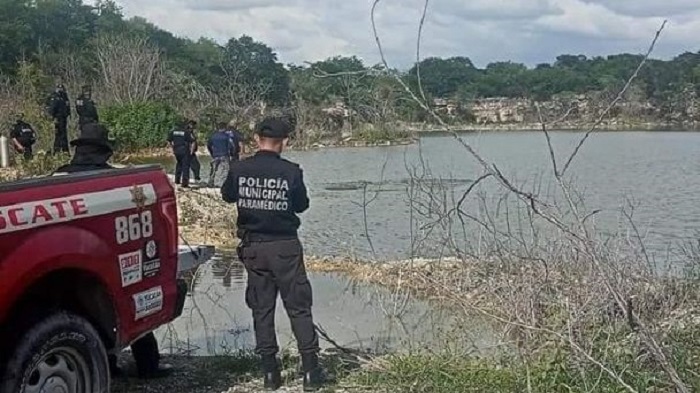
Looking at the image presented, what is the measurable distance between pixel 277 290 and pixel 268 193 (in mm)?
672

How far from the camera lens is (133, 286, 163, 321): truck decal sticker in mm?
5910

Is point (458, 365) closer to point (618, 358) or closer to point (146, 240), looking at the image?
point (618, 358)

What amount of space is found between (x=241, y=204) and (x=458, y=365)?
1.85 m

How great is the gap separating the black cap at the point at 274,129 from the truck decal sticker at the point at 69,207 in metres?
0.98

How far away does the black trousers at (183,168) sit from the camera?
79.6 feet

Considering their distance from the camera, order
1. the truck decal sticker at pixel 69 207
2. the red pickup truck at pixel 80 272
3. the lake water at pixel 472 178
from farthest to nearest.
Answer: the lake water at pixel 472 178
the red pickup truck at pixel 80 272
the truck decal sticker at pixel 69 207

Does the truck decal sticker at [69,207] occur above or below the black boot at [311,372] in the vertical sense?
above

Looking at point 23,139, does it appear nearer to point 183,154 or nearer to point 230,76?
point 183,154

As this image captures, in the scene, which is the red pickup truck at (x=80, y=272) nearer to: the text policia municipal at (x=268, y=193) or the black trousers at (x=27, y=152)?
the text policia municipal at (x=268, y=193)

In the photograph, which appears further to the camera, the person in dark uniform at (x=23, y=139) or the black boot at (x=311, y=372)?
the person in dark uniform at (x=23, y=139)

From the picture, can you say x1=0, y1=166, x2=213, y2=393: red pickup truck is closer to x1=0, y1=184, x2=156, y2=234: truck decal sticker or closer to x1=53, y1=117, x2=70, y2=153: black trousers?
x1=0, y1=184, x2=156, y2=234: truck decal sticker

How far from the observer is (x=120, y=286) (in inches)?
223

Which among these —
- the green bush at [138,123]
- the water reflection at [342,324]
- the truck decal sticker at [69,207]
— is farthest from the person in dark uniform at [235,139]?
the green bush at [138,123]

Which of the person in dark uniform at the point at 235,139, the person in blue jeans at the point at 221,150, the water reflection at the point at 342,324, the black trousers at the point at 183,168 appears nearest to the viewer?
the water reflection at the point at 342,324
